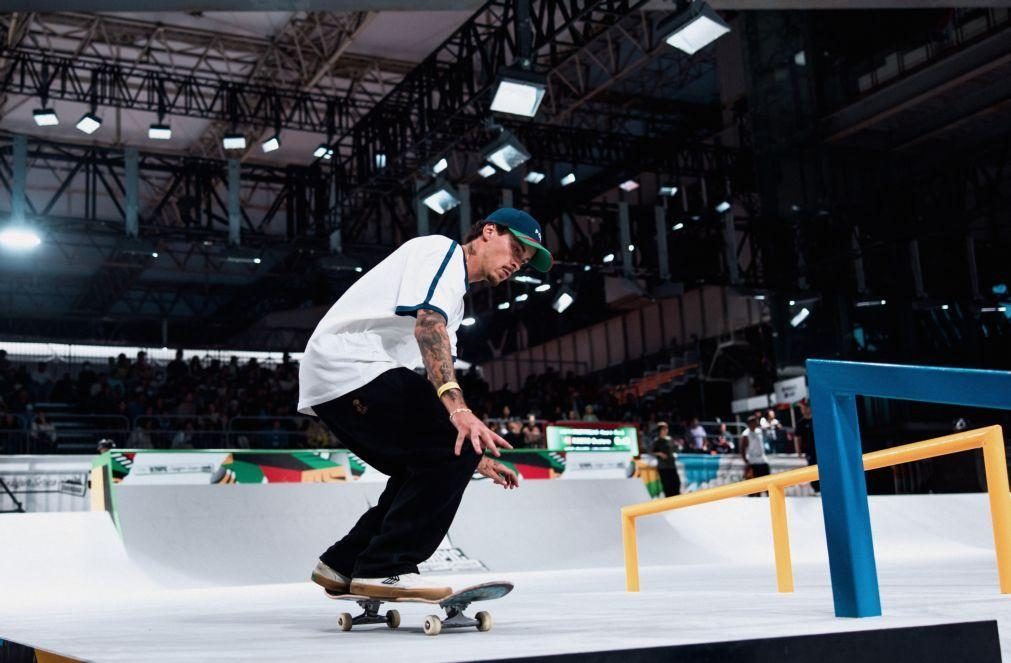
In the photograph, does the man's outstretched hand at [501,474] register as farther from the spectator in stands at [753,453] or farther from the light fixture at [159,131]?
the light fixture at [159,131]

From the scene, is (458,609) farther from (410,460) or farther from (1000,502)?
(1000,502)

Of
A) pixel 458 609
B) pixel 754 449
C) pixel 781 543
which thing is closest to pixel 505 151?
pixel 754 449

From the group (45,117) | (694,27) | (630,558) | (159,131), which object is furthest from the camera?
(159,131)

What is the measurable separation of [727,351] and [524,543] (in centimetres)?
1805

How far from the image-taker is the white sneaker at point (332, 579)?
9.83 ft

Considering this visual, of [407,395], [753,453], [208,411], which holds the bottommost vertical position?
[407,395]

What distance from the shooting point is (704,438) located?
760 inches

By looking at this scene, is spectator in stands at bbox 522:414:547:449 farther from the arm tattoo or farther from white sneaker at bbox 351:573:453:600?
the arm tattoo

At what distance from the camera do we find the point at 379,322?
2971mm

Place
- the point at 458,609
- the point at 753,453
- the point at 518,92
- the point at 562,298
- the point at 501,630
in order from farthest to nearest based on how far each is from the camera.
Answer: the point at 562,298
the point at 753,453
the point at 518,92
the point at 458,609
the point at 501,630

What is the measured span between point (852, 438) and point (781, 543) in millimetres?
2723

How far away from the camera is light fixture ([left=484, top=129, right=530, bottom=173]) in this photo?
1400cm

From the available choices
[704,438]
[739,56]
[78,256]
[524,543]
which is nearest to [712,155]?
[739,56]

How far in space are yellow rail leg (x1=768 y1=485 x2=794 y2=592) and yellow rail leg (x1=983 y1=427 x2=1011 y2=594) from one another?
3.14ft
